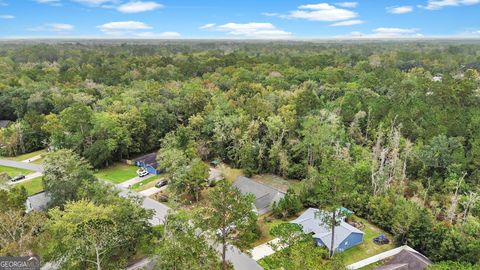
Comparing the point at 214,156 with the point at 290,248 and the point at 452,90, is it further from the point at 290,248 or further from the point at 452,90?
the point at 452,90

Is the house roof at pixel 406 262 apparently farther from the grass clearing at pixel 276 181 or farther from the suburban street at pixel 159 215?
the grass clearing at pixel 276 181

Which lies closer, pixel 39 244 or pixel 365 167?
pixel 39 244

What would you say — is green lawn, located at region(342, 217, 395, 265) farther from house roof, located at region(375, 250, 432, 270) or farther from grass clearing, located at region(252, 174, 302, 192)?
grass clearing, located at region(252, 174, 302, 192)

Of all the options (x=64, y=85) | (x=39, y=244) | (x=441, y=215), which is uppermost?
(x=64, y=85)

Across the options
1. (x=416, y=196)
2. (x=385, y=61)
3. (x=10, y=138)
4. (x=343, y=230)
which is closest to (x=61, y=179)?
(x=343, y=230)

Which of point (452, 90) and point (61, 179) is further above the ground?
point (452, 90)

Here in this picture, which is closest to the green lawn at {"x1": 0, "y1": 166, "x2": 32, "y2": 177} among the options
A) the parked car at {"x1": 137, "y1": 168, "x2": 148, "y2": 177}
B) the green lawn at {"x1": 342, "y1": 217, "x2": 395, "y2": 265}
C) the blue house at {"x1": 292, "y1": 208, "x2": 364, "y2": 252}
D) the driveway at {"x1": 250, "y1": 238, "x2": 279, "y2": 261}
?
the parked car at {"x1": 137, "y1": 168, "x2": 148, "y2": 177}

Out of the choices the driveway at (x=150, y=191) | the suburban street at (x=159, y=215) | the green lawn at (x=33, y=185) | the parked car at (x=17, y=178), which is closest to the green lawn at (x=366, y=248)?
the suburban street at (x=159, y=215)
